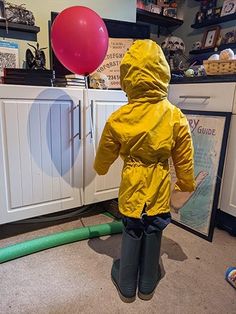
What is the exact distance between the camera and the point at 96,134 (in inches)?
65.1

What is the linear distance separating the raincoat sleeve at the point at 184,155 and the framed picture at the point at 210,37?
6.27ft

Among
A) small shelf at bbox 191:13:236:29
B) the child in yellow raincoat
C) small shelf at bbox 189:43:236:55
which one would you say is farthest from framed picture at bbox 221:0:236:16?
the child in yellow raincoat

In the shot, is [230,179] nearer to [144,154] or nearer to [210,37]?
[144,154]

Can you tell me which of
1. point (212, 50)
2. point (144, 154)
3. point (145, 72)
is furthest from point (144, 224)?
point (212, 50)

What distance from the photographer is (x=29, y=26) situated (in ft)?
5.73

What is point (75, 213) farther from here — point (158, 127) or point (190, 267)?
point (158, 127)

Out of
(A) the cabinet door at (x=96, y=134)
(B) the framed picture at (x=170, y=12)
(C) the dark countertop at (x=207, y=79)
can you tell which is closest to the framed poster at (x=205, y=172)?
(C) the dark countertop at (x=207, y=79)

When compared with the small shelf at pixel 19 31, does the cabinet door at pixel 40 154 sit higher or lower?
lower

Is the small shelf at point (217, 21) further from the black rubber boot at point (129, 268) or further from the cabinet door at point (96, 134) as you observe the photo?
the black rubber boot at point (129, 268)

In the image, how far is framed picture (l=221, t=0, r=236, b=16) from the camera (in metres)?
2.34

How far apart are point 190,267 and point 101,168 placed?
2.34 ft

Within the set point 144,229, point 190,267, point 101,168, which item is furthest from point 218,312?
point 101,168

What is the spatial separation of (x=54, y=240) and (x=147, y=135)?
887 millimetres

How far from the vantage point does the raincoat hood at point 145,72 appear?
3.11 feet
